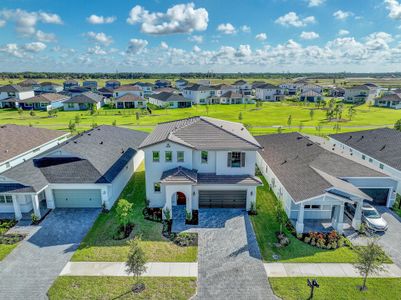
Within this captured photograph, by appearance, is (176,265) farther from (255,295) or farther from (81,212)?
(81,212)

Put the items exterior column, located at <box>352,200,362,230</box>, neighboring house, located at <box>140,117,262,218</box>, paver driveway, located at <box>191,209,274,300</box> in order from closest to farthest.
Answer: paver driveway, located at <box>191,209,274,300</box>, exterior column, located at <box>352,200,362,230</box>, neighboring house, located at <box>140,117,262,218</box>

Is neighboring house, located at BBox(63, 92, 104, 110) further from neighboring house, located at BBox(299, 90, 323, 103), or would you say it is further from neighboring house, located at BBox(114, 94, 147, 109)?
neighboring house, located at BBox(299, 90, 323, 103)

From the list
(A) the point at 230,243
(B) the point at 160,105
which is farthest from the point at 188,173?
(B) the point at 160,105

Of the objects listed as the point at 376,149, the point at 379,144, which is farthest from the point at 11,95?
the point at 379,144

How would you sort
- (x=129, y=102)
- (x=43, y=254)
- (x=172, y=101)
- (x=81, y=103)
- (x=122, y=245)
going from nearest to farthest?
(x=43, y=254) → (x=122, y=245) → (x=81, y=103) → (x=129, y=102) → (x=172, y=101)

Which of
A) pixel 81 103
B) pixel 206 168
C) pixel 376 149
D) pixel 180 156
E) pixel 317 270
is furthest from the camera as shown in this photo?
pixel 81 103

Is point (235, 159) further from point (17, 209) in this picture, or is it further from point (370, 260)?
point (17, 209)

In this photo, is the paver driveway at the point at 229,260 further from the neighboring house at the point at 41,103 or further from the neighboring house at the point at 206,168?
the neighboring house at the point at 41,103

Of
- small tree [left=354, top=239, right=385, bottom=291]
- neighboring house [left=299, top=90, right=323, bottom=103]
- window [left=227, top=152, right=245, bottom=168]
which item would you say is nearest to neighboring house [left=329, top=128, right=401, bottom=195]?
small tree [left=354, top=239, right=385, bottom=291]
